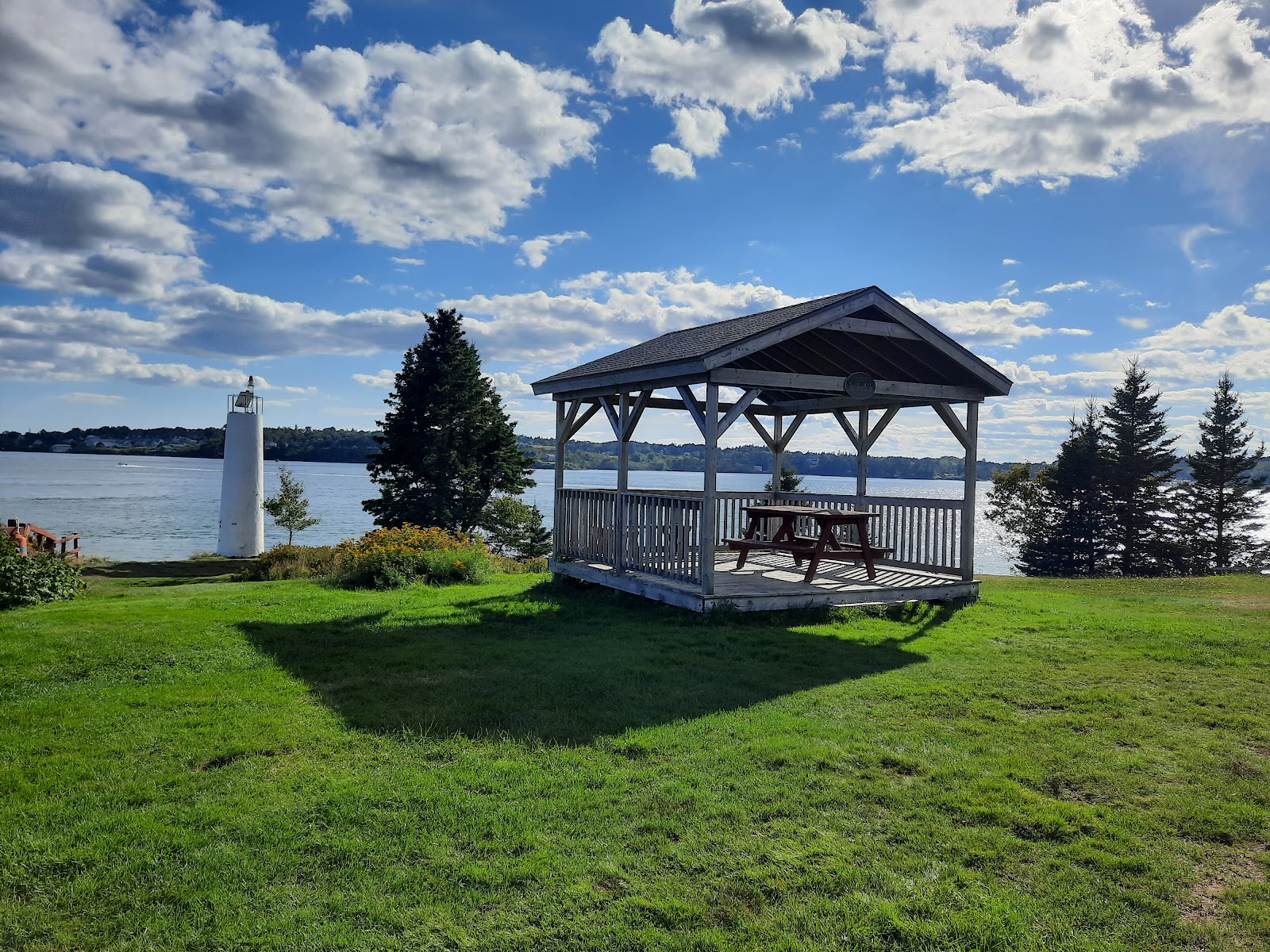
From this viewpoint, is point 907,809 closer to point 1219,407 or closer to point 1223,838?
point 1223,838

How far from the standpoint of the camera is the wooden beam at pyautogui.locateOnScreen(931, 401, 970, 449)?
11.6 metres

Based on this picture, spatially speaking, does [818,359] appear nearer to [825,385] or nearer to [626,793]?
[825,385]

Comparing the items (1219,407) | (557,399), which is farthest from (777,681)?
(1219,407)

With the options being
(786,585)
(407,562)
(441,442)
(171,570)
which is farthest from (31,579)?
(441,442)

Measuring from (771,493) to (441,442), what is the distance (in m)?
17.1

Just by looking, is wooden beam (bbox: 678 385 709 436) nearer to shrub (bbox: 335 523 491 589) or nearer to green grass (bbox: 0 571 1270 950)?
green grass (bbox: 0 571 1270 950)

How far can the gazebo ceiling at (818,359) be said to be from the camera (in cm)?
986

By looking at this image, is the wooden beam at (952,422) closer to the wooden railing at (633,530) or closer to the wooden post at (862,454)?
the wooden post at (862,454)

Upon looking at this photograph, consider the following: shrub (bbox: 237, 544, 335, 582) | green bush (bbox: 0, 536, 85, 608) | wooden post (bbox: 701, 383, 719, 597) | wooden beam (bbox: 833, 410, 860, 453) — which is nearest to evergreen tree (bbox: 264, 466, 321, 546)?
shrub (bbox: 237, 544, 335, 582)

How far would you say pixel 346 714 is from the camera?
5.74m

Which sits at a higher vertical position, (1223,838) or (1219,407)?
(1219,407)

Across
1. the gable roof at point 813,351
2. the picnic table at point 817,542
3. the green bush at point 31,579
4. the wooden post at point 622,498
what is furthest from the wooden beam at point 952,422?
the green bush at point 31,579

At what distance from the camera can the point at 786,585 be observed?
10.7m

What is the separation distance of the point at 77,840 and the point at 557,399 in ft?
33.8
